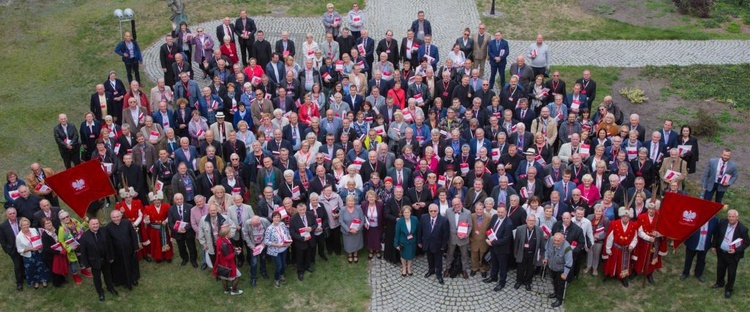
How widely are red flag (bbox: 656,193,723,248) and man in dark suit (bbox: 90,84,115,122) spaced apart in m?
11.9

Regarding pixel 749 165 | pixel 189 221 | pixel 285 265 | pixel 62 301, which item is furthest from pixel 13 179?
pixel 749 165

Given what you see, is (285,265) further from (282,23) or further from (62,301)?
(282,23)

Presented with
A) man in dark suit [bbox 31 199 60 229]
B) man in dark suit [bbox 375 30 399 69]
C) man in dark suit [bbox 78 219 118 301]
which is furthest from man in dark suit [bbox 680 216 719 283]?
man in dark suit [bbox 31 199 60 229]

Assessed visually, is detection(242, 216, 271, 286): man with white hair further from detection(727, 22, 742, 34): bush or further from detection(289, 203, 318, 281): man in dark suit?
detection(727, 22, 742, 34): bush

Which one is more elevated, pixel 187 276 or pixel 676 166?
pixel 676 166

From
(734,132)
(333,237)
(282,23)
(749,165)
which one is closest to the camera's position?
(333,237)

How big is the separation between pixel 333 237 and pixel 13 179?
591cm

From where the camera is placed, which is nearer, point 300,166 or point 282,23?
point 300,166

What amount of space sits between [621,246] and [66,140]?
11.3 meters

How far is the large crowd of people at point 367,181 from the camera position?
536 inches

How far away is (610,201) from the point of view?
13.8 metres

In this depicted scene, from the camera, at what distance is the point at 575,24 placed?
25.7 m

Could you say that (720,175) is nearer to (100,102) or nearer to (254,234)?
(254,234)

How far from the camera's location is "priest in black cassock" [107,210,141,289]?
13.4 meters
